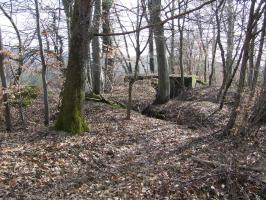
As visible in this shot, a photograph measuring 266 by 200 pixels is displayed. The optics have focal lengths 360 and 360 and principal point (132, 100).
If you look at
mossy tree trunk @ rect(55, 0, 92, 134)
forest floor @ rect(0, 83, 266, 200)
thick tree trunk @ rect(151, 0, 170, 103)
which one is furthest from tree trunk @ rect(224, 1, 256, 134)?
Answer: thick tree trunk @ rect(151, 0, 170, 103)

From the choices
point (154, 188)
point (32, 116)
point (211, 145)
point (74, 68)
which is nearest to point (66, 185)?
point (154, 188)

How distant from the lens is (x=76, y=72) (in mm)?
9219

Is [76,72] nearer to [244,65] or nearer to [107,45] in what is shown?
[244,65]

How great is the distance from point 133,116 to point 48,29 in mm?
4181

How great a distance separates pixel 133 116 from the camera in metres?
12.9

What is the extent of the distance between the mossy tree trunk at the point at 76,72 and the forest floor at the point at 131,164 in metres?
0.41

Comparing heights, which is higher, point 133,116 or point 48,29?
point 48,29

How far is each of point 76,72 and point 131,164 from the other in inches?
113

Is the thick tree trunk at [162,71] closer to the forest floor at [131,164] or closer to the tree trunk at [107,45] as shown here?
the tree trunk at [107,45]

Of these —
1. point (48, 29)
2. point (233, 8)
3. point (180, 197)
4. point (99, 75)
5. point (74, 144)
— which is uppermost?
point (233, 8)

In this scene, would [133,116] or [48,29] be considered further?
[133,116]

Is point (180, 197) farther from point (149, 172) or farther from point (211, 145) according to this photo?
point (211, 145)

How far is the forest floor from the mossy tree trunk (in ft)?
1.36

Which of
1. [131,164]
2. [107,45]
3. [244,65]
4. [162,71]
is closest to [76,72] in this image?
[131,164]
